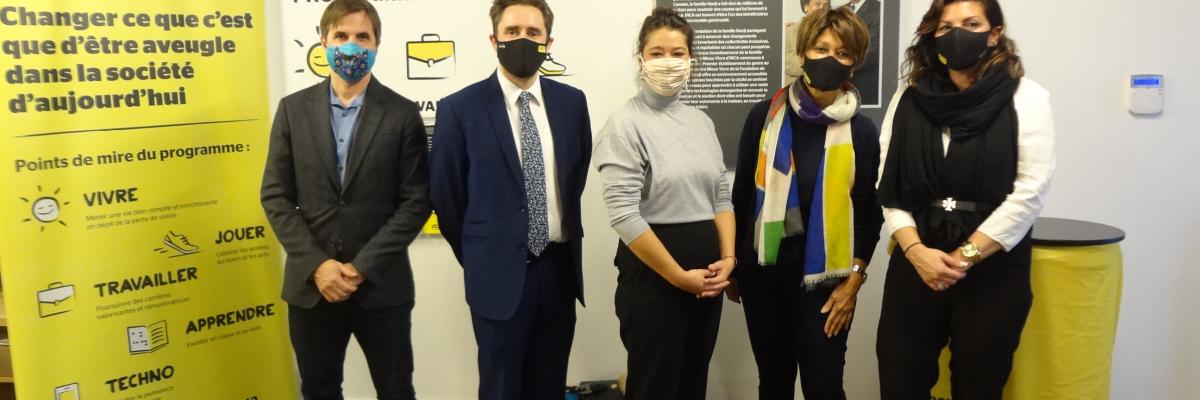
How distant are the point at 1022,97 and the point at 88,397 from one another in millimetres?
3000

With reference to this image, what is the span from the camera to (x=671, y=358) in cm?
220

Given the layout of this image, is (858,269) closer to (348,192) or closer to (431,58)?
(348,192)

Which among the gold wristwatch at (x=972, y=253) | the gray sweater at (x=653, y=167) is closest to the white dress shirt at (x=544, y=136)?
the gray sweater at (x=653, y=167)

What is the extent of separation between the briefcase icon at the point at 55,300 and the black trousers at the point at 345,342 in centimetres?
71

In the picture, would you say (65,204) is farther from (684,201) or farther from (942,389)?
(942,389)

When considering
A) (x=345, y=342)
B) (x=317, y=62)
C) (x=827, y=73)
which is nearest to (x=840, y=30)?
(x=827, y=73)

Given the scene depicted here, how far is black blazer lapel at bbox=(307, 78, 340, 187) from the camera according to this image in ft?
7.48

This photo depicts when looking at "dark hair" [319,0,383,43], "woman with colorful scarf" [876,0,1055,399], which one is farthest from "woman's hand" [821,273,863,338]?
"dark hair" [319,0,383,43]

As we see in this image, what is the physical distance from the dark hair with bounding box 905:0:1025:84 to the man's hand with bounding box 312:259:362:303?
1.77 metres

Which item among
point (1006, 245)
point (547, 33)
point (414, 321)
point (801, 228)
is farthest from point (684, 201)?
point (414, 321)

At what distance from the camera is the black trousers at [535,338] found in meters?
2.21

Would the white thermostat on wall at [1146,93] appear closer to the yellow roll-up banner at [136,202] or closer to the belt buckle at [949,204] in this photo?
the belt buckle at [949,204]

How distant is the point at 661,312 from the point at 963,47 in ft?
3.60

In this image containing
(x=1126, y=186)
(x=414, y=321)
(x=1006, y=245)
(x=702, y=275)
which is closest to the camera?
(x=1006, y=245)
